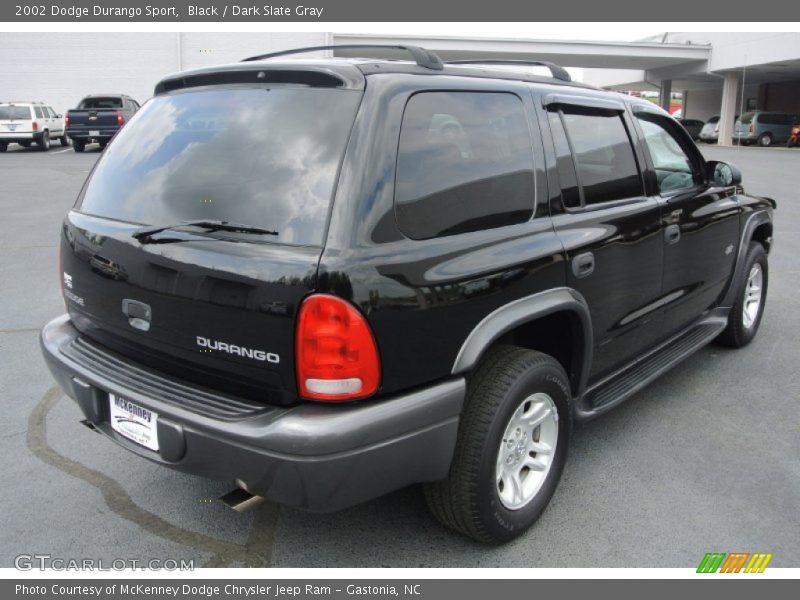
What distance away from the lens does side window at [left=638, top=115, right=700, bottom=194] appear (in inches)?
151

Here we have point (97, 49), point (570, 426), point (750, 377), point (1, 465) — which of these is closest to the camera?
point (570, 426)

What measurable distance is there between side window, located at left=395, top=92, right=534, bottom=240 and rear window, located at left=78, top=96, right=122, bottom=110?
23.0 m

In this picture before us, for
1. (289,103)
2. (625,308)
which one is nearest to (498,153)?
(289,103)

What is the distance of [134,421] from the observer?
8.39 ft

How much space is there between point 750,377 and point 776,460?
1.21 m

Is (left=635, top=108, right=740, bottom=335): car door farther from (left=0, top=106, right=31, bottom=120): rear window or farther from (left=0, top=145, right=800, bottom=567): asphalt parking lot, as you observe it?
(left=0, top=106, right=31, bottom=120): rear window

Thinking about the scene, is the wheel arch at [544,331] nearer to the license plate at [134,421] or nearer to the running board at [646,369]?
the running board at [646,369]

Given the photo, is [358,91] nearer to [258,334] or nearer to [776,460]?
[258,334]

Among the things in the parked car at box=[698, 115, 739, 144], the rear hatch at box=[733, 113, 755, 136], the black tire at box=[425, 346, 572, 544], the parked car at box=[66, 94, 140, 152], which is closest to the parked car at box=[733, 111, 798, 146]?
the rear hatch at box=[733, 113, 755, 136]

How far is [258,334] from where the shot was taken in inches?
90.0

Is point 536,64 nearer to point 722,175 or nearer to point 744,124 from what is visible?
point 722,175

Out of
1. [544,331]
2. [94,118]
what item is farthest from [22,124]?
[544,331]

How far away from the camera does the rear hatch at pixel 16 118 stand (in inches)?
942

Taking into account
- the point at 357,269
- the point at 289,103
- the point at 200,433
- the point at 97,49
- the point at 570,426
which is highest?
the point at 97,49
